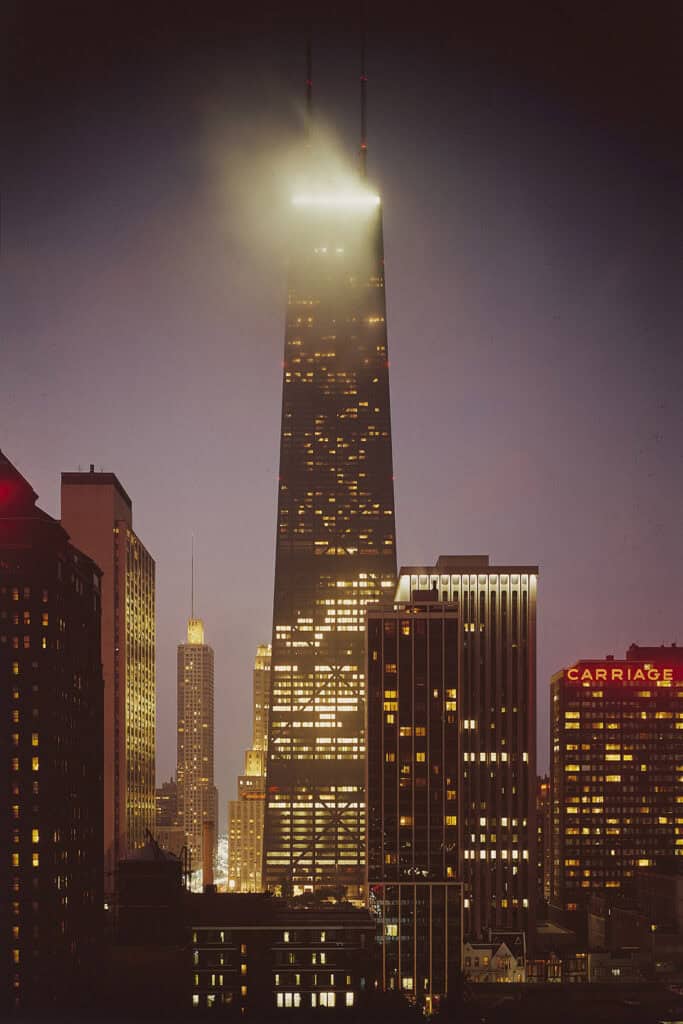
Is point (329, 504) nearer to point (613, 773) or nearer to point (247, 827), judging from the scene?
point (613, 773)

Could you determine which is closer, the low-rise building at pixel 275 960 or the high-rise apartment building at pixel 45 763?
the high-rise apartment building at pixel 45 763

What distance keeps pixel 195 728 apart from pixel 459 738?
53181 mm

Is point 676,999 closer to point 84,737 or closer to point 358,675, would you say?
point 84,737

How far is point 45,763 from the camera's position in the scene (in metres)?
24.9

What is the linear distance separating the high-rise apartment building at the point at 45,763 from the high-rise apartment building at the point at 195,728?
5176cm

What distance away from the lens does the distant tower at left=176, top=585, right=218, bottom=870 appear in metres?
81.7

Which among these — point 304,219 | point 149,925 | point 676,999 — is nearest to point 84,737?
point 149,925

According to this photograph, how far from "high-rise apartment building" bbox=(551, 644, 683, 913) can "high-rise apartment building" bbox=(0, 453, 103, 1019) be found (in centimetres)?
2122

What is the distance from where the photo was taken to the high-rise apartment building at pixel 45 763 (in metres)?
22.4

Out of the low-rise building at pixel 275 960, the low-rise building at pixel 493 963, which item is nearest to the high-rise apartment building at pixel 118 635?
the low-rise building at pixel 493 963

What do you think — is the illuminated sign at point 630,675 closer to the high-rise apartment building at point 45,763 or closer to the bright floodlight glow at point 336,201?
the bright floodlight glow at point 336,201

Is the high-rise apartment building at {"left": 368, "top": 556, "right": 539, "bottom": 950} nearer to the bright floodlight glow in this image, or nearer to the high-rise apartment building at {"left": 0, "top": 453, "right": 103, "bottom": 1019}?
the high-rise apartment building at {"left": 0, "top": 453, "right": 103, "bottom": 1019}

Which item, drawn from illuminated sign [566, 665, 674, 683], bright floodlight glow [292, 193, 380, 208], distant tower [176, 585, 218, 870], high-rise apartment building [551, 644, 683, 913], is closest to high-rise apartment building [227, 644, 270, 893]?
distant tower [176, 585, 218, 870]

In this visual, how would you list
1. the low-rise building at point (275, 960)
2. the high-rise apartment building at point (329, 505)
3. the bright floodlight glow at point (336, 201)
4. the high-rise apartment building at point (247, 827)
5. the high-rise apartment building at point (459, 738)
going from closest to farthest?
1. the low-rise building at point (275, 960)
2. the high-rise apartment building at point (459, 738)
3. the bright floodlight glow at point (336, 201)
4. the high-rise apartment building at point (329, 505)
5. the high-rise apartment building at point (247, 827)
